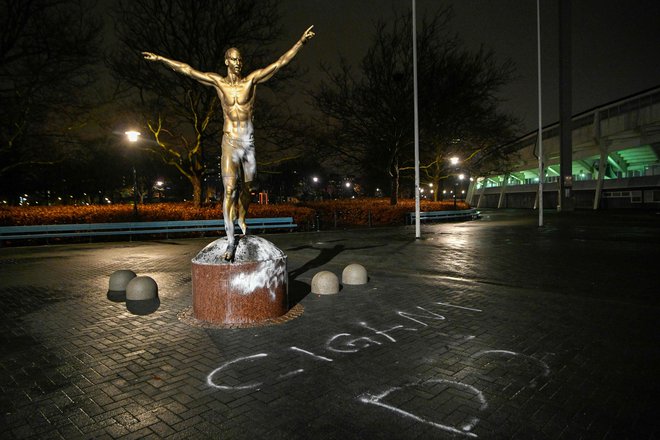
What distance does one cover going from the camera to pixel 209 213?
20969 millimetres

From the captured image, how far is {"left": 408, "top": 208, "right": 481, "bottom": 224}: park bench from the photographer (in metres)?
28.9

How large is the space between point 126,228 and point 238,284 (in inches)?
589

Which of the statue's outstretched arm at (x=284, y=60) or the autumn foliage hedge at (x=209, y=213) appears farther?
the autumn foliage hedge at (x=209, y=213)

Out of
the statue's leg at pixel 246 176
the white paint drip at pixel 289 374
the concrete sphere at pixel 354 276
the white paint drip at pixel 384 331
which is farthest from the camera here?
the concrete sphere at pixel 354 276

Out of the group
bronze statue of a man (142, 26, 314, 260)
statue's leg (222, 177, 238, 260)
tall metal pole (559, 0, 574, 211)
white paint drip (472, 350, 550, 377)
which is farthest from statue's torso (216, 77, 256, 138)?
tall metal pole (559, 0, 574, 211)

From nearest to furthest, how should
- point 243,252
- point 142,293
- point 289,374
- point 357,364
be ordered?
point 289,374 → point 357,364 → point 243,252 → point 142,293

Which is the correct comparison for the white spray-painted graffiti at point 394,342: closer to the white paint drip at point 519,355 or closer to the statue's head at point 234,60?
the white paint drip at point 519,355

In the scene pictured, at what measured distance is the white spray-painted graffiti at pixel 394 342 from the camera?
3.38m

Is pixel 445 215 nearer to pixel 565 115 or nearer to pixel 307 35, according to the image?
pixel 565 115

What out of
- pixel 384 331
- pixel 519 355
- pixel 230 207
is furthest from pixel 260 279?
pixel 519 355

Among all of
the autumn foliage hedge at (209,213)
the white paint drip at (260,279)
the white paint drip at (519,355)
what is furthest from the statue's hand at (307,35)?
the autumn foliage hedge at (209,213)

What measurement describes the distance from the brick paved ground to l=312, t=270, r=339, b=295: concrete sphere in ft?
0.72

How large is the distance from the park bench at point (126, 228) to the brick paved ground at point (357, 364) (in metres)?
9.48

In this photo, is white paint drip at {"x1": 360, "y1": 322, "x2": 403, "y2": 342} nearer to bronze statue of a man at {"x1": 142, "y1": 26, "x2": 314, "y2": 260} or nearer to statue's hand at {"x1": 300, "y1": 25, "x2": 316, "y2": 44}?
bronze statue of a man at {"x1": 142, "y1": 26, "x2": 314, "y2": 260}
